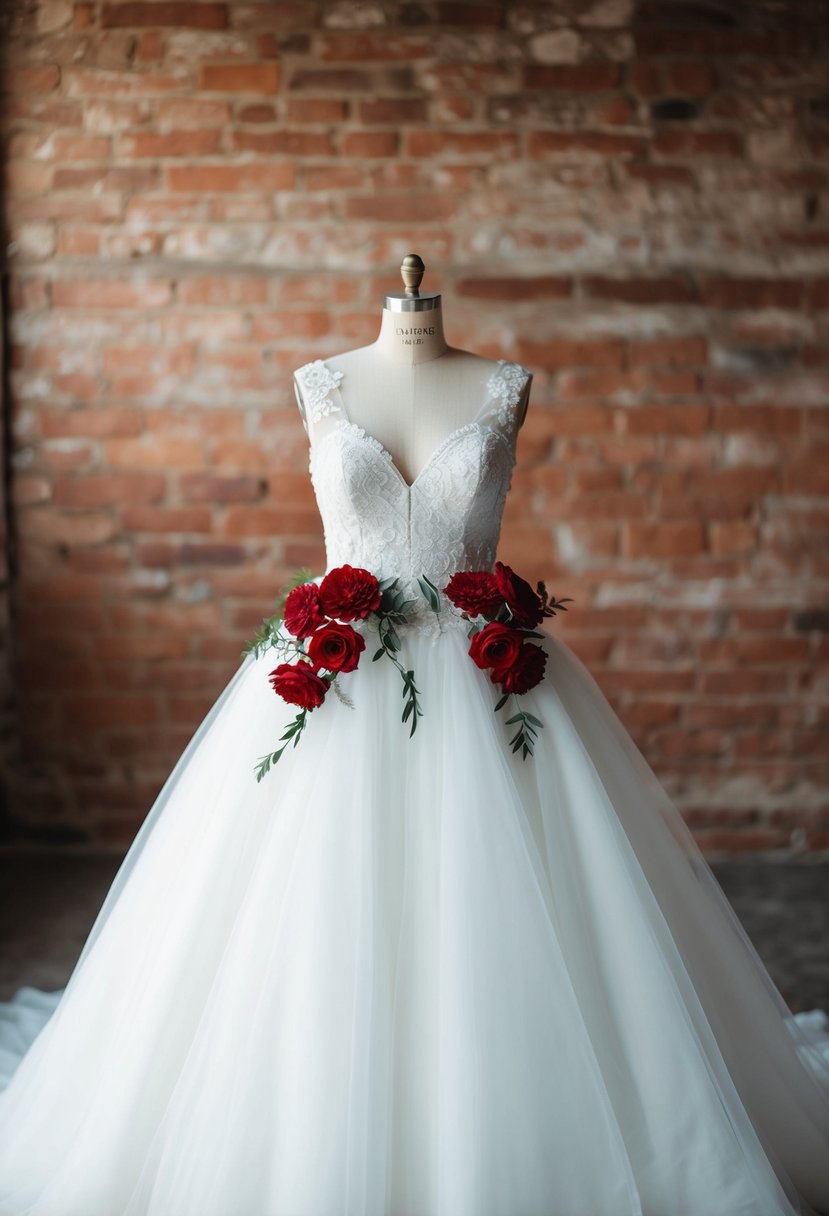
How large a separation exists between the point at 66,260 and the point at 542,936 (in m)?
2.33

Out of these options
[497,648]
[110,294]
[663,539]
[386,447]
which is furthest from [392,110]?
[497,648]

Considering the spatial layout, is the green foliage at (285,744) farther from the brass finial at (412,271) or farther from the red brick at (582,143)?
the red brick at (582,143)

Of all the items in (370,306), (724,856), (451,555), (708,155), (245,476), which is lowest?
(451,555)

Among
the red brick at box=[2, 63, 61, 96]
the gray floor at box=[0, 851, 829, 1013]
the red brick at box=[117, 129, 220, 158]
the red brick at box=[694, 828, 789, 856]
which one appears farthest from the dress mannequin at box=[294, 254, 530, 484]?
the red brick at box=[694, 828, 789, 856]

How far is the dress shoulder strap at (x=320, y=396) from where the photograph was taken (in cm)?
193

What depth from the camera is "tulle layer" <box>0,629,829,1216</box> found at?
4.94 feet

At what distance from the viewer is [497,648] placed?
176 cm

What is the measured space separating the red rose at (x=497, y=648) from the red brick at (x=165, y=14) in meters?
2.09

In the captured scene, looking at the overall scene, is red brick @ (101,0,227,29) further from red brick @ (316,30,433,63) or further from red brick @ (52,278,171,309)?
red brick @ (52,278,171,309)

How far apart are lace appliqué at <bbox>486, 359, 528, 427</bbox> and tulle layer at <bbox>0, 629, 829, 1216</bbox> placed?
399mm

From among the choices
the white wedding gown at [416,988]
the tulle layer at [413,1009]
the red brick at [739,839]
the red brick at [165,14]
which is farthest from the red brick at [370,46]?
the red brick at [739,839]

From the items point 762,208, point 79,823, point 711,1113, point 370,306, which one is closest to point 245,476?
point 370,306

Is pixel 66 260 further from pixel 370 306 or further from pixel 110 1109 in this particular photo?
pixel 110 1109

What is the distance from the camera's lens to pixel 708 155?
305 cm
